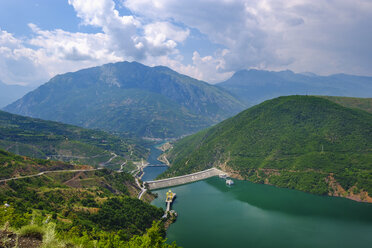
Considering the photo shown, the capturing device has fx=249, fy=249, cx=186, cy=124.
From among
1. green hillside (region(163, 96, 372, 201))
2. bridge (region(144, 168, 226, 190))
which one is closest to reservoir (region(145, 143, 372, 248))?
green hillside (region(163, 96, 372, 201))

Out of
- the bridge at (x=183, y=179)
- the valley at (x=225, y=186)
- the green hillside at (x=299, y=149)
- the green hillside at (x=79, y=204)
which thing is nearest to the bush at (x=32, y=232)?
the valley at (x=225, y=186)

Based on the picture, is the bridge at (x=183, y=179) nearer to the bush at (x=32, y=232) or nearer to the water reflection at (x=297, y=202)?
the water reflection at (x=297, y=202)

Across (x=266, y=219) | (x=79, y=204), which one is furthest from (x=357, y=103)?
(x=79, y=204)

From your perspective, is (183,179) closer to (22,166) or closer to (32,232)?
(22,166)

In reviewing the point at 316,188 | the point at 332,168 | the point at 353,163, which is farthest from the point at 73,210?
the point at 353,163

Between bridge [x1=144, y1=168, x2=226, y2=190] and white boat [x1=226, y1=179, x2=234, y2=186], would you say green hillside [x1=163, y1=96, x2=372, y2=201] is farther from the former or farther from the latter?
white boat [x1=226, y1=179, x2=234, y2=186]
